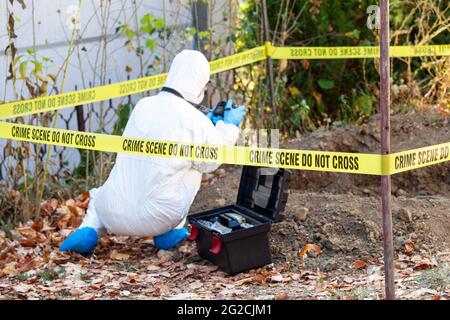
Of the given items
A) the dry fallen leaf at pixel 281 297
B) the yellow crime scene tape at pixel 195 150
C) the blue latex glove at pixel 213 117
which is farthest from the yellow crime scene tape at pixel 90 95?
the dry fallen leaf at pixel 281 297

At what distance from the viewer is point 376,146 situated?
25.6 ft

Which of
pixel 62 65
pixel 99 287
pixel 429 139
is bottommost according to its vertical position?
pixel 99 287

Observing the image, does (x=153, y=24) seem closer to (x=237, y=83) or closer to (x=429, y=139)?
(x=237, y=83)

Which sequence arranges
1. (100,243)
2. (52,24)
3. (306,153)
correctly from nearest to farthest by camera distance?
(306,153), (100,243), (52,24)

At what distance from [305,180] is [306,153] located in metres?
2.51

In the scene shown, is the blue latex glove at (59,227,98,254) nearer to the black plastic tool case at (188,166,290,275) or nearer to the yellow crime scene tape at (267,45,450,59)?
the black plastic tool case at (188,166,290,275)

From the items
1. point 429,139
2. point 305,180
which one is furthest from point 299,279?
point 429,139

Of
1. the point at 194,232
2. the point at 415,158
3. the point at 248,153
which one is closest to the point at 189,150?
the point at 248,153

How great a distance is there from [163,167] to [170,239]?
49 centimetres

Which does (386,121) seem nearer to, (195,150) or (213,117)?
(195,150)

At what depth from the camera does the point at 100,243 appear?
6480 millimetres

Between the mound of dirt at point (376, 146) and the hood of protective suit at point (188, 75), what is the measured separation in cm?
163

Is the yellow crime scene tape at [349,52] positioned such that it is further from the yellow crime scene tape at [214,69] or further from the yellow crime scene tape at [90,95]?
the yellow crime scene tape at [90,95]

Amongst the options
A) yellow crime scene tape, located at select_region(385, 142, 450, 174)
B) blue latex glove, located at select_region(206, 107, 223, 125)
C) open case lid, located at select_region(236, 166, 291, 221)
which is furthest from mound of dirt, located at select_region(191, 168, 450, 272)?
yellow crime scene tape, located at select_region(385, 142, 450, 174)
